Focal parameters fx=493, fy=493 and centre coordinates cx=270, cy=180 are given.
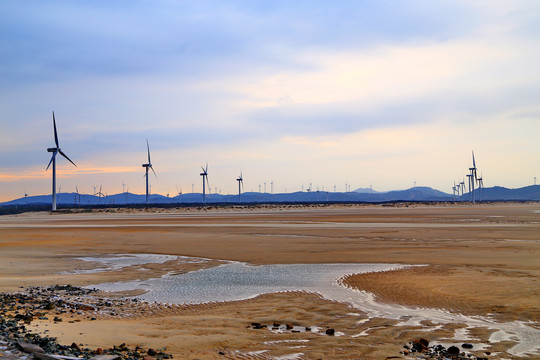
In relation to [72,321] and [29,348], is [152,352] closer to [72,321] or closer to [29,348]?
[29,348]

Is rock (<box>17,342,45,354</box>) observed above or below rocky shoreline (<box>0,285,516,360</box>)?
above

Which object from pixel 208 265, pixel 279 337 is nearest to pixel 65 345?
pixel 279 337

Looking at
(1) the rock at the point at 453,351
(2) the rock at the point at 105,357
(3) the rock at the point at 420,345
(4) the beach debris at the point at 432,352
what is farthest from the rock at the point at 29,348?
(1) the rock at the point at 453,351

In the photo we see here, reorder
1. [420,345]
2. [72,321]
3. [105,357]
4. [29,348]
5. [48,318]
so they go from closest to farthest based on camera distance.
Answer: [29,348]
[105,357]
[420,345]
[72,321]
[48,318]

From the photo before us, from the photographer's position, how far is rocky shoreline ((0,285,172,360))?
745 centimetres

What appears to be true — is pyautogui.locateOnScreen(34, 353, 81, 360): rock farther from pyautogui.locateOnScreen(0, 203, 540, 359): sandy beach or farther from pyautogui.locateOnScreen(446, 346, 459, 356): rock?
pyautogui.locateOnScreen(446, 346, 459, 356): rock

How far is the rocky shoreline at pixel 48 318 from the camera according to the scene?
7450mm

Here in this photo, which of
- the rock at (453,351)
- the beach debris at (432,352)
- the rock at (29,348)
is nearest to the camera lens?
the rock at (29,348)

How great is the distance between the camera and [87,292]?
15648mm

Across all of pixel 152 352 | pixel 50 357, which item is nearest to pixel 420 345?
pixel 152 352

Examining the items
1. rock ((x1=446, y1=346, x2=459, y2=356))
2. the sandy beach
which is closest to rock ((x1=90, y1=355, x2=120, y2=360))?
the sandy beach

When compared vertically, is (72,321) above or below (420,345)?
above

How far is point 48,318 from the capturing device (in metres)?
11.3

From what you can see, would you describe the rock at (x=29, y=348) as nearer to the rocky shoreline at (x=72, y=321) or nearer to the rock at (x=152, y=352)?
the rocky shoreline at (x=72, y=321)
